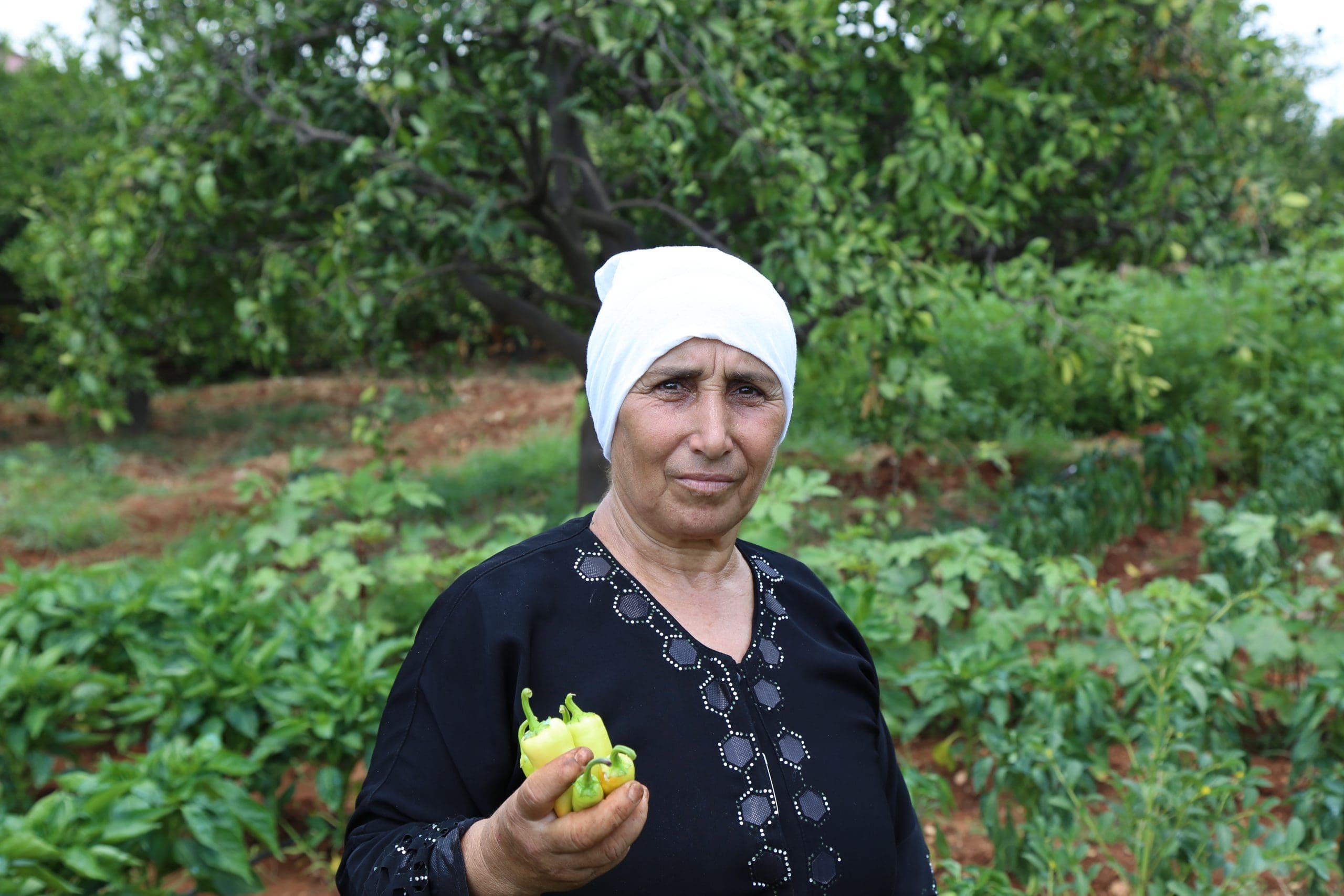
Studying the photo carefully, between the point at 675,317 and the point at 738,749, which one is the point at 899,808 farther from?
the point at 675,317

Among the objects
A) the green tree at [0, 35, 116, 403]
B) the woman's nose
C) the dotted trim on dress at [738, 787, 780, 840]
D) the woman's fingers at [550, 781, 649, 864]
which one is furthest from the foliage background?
the green tree at [0, 35, 116, 403]

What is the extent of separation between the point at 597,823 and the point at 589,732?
10 cm

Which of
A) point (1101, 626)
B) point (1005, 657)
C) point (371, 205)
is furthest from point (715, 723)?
point (371, 205)

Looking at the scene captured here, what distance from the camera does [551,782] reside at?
3.54ft

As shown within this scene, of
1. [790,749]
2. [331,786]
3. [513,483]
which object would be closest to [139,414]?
[513,483]

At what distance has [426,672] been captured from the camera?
138cm

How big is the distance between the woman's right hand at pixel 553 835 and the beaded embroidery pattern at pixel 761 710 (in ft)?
0.96

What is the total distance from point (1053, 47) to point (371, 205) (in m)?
3.47

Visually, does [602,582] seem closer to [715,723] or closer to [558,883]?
[715,723]

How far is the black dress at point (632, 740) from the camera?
134cm

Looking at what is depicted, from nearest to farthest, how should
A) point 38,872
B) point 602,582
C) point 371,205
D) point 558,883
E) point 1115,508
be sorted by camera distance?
point 558,883 < point 602,582 < point 38,872 < point 371,205 < point 1115,508

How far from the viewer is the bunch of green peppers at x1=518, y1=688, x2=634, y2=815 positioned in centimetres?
110

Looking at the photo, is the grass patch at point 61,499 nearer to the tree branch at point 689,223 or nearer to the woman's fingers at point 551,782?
the tree branch at point 689,223

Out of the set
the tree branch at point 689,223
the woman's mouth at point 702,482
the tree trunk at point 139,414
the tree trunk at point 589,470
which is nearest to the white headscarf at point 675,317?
the woman's mouth at point 702,482
